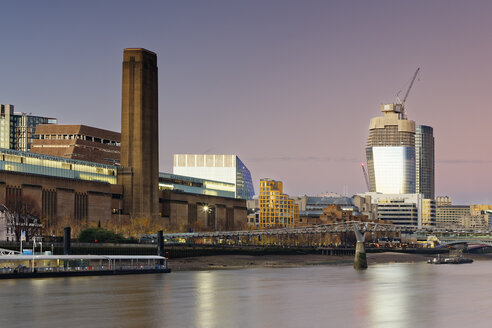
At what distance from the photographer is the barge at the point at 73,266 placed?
12588 centimetres

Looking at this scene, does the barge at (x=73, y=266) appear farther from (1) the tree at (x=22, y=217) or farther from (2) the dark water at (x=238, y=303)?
(1) the tree at (x=22, y=217)

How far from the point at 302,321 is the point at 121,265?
81.6 meters

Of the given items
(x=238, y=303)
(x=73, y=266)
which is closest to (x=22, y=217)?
(x=73, y=266)

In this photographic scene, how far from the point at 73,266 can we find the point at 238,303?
181 ft

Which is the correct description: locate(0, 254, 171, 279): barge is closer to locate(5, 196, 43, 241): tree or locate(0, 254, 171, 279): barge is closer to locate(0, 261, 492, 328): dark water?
locate(0, 261, 492, 328): dark water

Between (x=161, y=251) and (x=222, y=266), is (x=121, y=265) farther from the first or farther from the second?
(x=222, y=266)

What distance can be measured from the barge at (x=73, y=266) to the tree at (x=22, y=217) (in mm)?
33239

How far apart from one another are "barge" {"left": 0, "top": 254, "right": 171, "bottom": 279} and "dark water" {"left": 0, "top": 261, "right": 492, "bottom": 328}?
479cm

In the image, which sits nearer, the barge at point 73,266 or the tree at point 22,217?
the barge at point 73,266

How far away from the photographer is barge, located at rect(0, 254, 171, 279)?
126m

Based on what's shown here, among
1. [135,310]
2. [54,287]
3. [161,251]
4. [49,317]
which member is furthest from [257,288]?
[161,251]

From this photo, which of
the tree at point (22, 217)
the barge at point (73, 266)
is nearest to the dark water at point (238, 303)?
the barge at point (73, 266)

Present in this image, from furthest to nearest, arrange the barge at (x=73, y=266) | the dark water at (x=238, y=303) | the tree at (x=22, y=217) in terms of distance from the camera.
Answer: the tree at (x=22, y=217), the barge at (x=73, y=266), the dark water at (x=238, y=303)

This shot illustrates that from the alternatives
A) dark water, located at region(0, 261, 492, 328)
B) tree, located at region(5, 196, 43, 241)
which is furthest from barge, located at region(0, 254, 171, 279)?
tree, located at region(5, 196, 43, 241)
